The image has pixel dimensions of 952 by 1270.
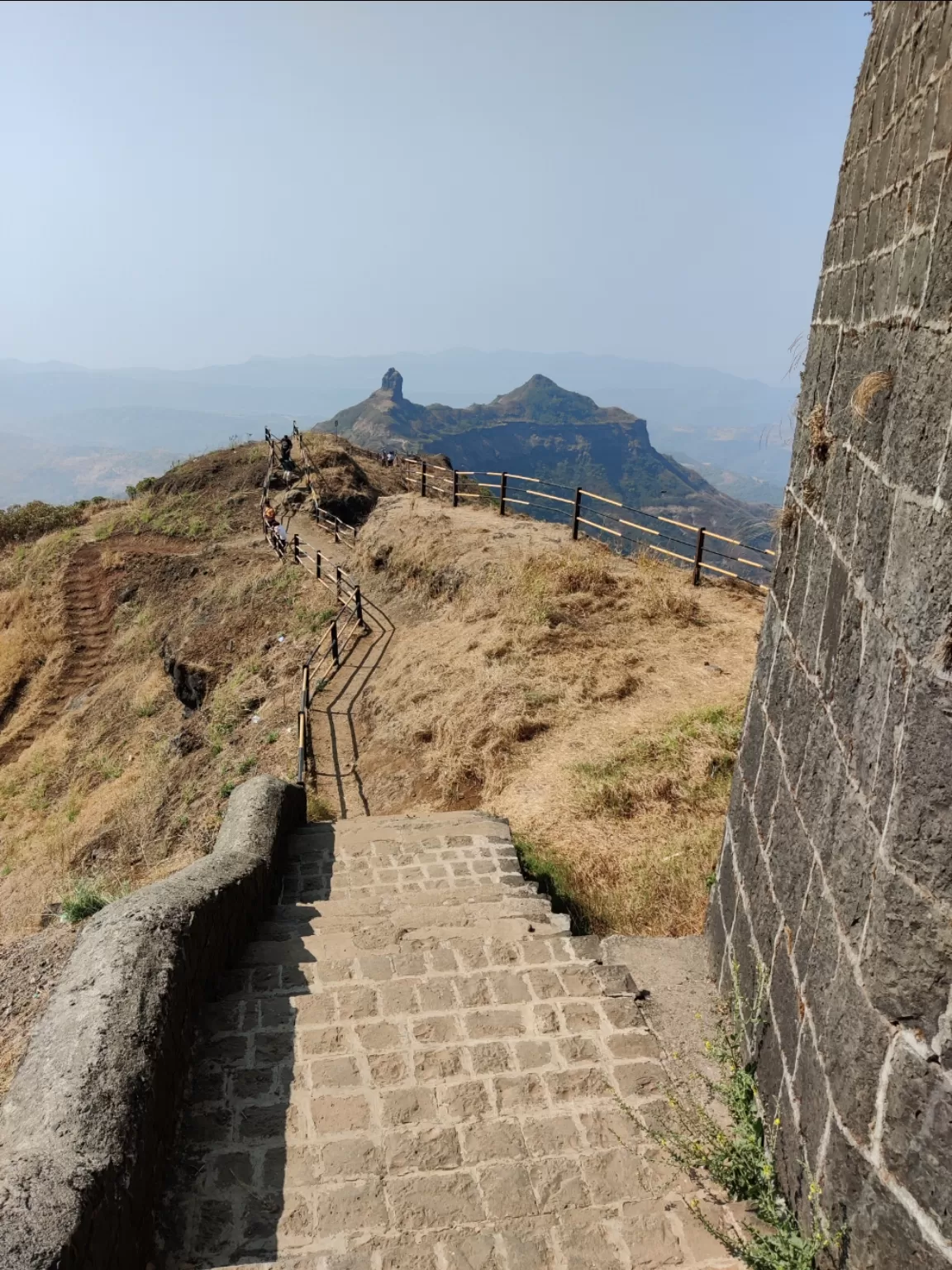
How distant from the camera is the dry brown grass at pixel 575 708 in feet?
21.4

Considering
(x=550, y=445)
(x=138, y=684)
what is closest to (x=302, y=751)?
(x=138, y=684)

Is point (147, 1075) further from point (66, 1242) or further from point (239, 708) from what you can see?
point (239, 708)

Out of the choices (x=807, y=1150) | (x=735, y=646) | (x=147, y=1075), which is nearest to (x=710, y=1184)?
(x=807, y=1150)

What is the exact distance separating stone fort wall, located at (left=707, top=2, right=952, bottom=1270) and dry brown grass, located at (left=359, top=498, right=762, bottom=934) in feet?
8.12

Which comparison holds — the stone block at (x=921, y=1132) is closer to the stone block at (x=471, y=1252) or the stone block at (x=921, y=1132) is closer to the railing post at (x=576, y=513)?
the stone block at (x=471, y=1252)

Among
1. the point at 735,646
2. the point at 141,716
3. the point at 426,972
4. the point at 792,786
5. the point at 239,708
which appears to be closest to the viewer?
the point at 792,786

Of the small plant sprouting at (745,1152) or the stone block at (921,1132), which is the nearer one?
the stone block at (921,1132)

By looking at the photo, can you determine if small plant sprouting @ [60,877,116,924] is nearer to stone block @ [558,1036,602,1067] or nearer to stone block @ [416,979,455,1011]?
stone block @ [416,979,455,1011]

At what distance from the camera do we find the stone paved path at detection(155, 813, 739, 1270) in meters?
2.79

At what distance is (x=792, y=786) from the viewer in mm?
3164

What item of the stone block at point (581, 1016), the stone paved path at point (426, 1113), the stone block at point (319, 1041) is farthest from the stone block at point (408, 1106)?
the stone block at point (581, 1016)

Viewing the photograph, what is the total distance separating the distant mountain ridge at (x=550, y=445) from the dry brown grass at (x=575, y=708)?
10087cm

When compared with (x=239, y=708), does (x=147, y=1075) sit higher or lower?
higher

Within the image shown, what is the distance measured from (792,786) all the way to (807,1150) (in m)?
1.22
